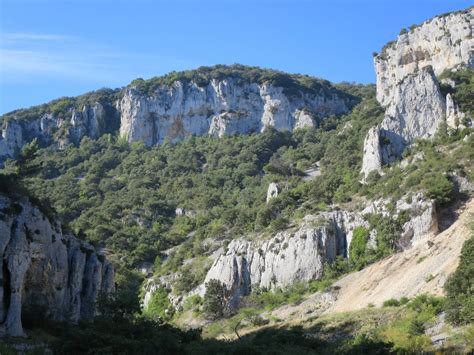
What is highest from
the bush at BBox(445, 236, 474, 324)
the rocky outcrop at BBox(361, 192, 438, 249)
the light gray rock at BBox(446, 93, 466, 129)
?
the light gray rock at BBox(446, 93, 466, 129)

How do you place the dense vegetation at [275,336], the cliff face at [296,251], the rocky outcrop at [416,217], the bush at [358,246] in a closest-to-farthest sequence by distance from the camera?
the dense vegetation at [275,336]
the rocky outcrop at [416,217]
the bush at [358,246]
the cliff face at [296,251]

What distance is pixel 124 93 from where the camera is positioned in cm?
13288

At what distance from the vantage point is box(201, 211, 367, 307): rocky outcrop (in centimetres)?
5738

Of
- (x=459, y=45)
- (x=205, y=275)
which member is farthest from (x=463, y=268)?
(x=459, y=45)

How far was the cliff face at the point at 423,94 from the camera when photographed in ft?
227

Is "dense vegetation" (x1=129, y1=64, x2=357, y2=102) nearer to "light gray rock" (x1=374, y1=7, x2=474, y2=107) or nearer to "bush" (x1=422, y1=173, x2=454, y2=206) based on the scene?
"light gray rock" (x1=374, y1=7, x2=474, y2=107)

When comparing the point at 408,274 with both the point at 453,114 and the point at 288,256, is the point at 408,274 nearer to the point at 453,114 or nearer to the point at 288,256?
the point at 288,256

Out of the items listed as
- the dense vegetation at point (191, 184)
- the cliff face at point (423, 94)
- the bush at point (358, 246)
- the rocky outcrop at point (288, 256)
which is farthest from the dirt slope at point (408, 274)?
the cliff face at point (423, 94)

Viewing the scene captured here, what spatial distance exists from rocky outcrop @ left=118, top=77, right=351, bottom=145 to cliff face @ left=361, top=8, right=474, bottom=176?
32.5m

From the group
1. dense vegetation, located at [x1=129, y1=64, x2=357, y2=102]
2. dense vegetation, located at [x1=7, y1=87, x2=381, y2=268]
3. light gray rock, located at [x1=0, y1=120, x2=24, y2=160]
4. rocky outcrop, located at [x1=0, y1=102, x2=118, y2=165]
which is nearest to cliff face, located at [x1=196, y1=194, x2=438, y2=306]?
dense vegetation, located at [x1=7, y1=87, x2=381, y2=268]

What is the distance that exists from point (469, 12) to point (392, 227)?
171ft

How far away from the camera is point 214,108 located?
414 feet

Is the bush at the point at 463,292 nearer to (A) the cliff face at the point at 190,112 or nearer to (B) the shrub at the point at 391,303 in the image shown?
(B) the shrub at the point at 391,303

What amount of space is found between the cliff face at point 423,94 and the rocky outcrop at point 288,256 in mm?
13020
